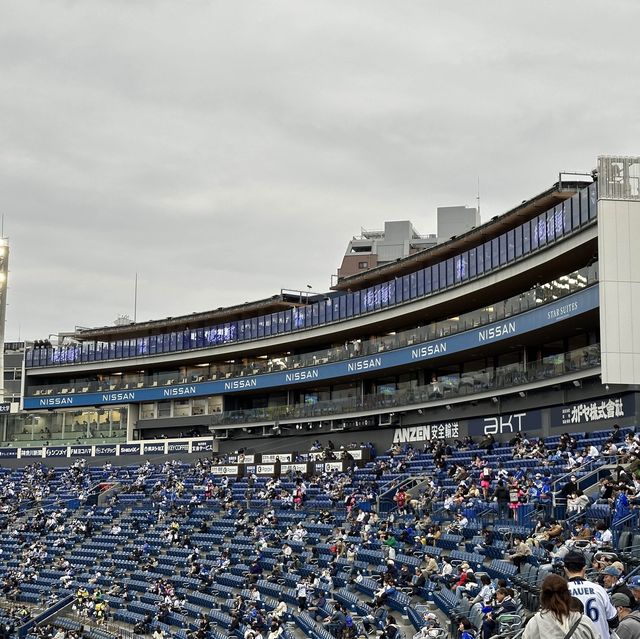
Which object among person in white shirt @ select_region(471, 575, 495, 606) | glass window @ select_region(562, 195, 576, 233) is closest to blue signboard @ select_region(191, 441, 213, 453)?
glass window @ select_region(562, 195, 576, 233)

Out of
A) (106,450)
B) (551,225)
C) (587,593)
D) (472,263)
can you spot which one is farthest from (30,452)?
(587,593)

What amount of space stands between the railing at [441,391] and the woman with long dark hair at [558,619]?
30.0m

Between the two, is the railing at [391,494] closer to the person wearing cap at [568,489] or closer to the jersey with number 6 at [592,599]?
the person wearing cap at [568,489]

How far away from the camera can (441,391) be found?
47031 millimetres

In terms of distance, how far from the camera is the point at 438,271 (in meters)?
47.0

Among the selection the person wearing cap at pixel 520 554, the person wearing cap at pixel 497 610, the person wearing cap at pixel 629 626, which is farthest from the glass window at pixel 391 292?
the person wearing cap at pixel 629 626

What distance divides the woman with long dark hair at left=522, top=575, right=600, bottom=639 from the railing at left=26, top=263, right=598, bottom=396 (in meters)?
28.9

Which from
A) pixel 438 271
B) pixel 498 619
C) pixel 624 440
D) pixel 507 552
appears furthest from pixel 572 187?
pixel 498 619

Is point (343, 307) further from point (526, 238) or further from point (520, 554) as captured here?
point (520, 554)

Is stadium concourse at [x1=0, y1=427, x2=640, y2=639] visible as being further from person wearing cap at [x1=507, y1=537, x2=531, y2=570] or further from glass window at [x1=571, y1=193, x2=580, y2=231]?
glass window at [x1=571, y1=193, x2=580, y2=231]

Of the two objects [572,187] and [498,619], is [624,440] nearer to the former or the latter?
[572,187]

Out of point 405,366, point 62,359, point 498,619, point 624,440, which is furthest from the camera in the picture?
point 62,359

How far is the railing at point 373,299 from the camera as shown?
3738 centimetres

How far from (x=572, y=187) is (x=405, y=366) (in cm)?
1442
